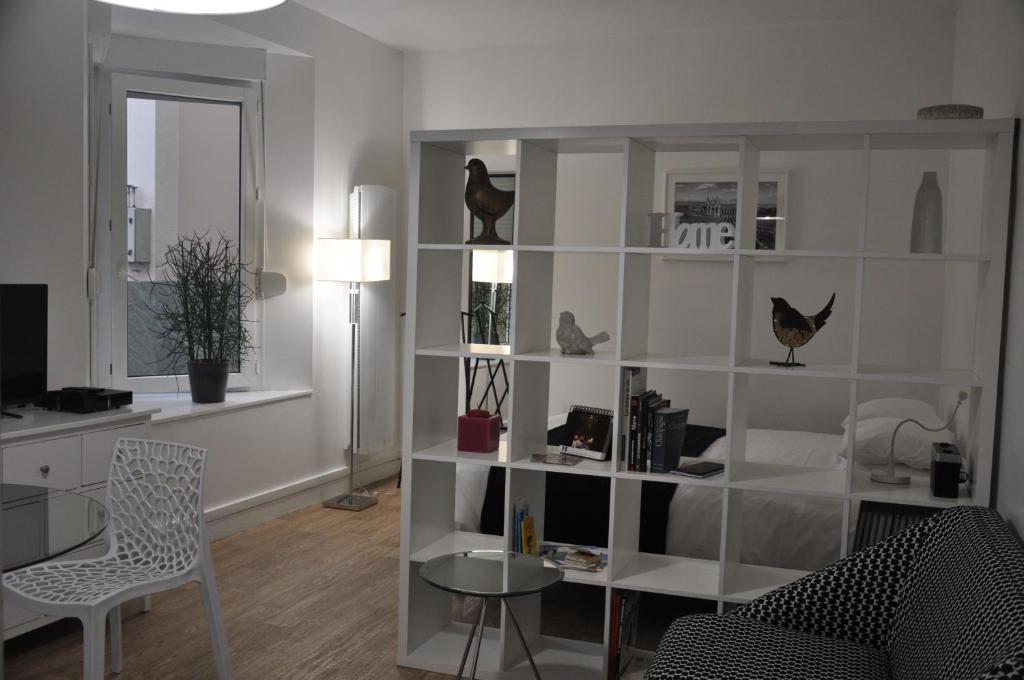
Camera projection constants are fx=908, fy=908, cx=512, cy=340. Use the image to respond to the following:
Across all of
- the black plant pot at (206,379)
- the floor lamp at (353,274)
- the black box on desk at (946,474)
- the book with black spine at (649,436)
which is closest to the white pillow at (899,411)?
the black box on desk at (946,474)

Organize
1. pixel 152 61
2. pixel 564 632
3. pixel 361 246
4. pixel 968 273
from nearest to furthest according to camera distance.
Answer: pixel 564 632
pixel 968 273
pixel 152 61
pixel 361 246

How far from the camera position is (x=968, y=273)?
4238 millimetres

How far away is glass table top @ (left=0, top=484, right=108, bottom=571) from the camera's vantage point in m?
2.09

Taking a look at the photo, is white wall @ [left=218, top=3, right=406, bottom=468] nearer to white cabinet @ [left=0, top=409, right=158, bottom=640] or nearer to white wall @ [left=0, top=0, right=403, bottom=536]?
white wall @ [left=0, top=0, right=403, bottom=536]

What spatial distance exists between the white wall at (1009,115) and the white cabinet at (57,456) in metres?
2.47

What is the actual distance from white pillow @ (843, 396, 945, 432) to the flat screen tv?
11.4ft

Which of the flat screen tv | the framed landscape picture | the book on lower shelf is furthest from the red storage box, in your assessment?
the framed landscape picture

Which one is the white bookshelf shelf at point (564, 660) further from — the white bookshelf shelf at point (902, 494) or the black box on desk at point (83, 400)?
the black box on desk at point (83, 400)

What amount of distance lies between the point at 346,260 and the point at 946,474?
136 inches

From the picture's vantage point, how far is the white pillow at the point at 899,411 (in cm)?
426

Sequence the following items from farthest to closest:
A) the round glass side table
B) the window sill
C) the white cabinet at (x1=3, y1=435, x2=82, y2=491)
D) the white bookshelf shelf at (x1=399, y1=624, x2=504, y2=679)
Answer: the window sill, the white bookshelf shelf at (x1=399, y1=624, x2=504, y2=679), the white cabinet at (x1=3, y1=435, x2=82, y2=491), the round glass side table

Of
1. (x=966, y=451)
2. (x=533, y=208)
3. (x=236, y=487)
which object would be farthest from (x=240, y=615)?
(x=966, y=451)

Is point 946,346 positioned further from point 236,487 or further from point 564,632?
point 236,487

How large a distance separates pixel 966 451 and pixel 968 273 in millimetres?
1529
